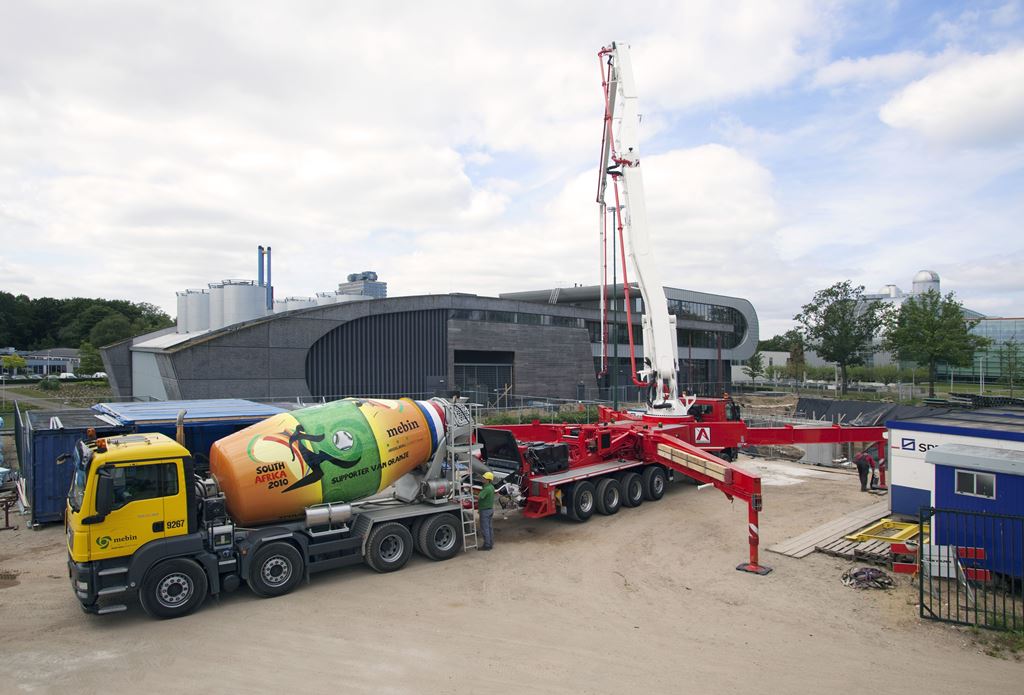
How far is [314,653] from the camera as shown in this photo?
7723mm

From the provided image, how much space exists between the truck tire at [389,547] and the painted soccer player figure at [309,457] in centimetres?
136

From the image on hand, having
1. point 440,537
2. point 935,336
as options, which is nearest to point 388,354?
point 440,537

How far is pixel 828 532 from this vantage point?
1289cm

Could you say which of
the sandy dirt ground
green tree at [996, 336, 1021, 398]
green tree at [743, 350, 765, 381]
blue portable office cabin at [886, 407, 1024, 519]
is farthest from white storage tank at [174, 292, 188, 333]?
green tree at [743, 350, 765, 381]

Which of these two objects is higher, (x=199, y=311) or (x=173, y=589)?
(x=199, y=311)

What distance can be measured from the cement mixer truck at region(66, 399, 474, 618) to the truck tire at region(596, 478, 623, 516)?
3381mm

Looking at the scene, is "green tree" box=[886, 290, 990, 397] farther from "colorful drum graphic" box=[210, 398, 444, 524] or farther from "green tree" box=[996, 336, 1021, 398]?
"colorful drum graphic" box=[210, 398, 444, 524]

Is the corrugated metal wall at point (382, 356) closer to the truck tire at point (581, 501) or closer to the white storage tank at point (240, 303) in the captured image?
the white storage tank at point (240, 303)

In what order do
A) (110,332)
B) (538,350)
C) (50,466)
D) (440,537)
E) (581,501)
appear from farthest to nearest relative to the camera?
1. (110,332)
2. (538,350)
3. (581,501)
4. (50,466)
5. (440,537)

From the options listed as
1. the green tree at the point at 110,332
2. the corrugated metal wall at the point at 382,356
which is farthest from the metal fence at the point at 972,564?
the green tree at the point at 110,332

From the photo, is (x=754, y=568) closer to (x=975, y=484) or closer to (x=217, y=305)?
(x=975, y=484)

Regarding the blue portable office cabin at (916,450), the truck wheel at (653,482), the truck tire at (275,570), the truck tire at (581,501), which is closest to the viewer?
the truck tire at (275,570)

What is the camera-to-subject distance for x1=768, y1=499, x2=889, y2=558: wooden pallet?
1185 centimetres

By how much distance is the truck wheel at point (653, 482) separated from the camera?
624 inches
